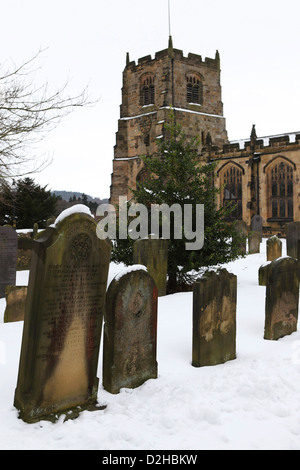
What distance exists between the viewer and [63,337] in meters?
3.31

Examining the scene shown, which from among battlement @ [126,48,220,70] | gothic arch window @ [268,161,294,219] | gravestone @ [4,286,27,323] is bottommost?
gravestone @ [4,286,27,323]

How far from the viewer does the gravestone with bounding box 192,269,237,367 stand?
4246 millimetres

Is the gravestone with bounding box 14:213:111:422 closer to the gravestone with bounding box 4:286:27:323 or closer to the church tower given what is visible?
the gravestone with bounding box 4:286:27:323

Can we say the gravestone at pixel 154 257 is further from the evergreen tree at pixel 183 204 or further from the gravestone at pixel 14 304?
the gravestone at pixel 14 304

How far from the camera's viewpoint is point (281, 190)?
81.5 ft

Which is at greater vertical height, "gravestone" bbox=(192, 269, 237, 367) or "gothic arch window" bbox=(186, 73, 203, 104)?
"gothic arch window" bbox=(186, 73, 203, 104)

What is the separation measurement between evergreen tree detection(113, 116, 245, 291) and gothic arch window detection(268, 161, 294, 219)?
1694 cm

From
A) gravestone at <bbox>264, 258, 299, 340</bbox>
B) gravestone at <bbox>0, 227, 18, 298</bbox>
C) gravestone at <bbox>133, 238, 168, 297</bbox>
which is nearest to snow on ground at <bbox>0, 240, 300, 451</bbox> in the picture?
gravestone at <bbox>264, 258, 299, 340</bbox>

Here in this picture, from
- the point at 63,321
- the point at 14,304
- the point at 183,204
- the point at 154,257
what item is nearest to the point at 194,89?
the point at 183,204

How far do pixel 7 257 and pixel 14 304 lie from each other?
3.13 meters

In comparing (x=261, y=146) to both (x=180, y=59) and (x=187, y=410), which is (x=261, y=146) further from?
(x=187, y=410)

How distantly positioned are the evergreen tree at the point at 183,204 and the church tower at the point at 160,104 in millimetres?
22893

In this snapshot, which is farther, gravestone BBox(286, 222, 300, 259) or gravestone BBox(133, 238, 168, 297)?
gravestone BBox(286, 222, 300, 259)

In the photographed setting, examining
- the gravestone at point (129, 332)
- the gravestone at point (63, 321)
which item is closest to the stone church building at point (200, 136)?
the gravestone at point (129, 332)
